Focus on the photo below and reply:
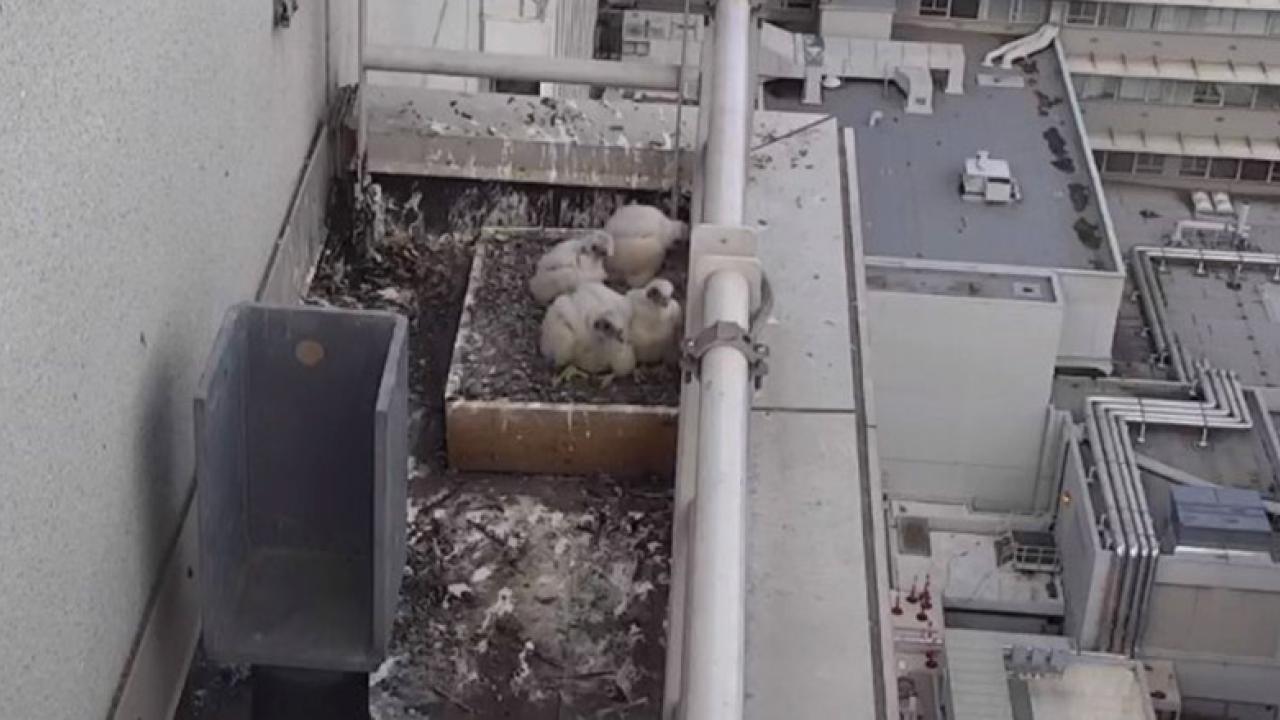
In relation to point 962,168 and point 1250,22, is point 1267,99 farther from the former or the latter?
point 962,168

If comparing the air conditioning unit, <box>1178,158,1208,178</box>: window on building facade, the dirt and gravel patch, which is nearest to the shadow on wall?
the dirt and gravel patch

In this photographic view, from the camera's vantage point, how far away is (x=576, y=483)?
460cm

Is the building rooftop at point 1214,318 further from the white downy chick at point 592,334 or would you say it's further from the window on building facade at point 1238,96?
the white downy chick at point 592,334

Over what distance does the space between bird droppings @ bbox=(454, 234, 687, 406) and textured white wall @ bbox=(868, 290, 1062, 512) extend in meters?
11.9

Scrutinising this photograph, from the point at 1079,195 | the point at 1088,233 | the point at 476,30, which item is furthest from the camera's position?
the point at 1079,195

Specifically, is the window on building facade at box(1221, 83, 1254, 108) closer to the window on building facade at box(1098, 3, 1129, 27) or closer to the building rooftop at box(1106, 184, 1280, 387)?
the window on building facade at box(1098, 3, 1129, 27)

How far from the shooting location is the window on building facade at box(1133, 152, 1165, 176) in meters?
24.3

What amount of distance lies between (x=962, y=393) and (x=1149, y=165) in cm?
792

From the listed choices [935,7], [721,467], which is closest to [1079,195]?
[935,7]

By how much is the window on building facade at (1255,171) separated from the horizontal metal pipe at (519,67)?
2037cm

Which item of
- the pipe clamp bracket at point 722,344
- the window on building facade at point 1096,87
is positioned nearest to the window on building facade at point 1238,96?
the window on building facade at point 1096,87

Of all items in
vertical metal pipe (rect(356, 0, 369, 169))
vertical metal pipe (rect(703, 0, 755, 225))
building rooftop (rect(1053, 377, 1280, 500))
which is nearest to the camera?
vertical metal pipe (rect(703, 0, 755, 225))

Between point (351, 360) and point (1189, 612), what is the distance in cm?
1287

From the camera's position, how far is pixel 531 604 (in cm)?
416
